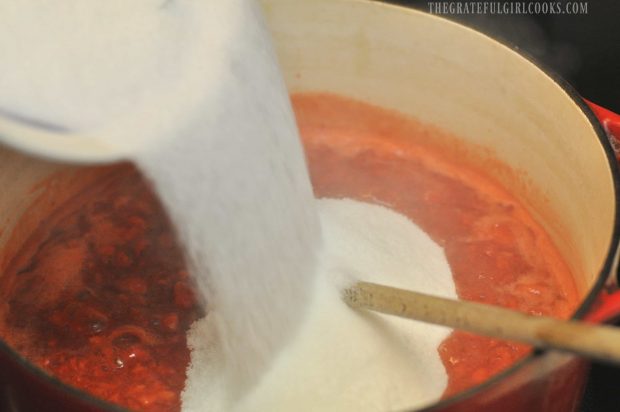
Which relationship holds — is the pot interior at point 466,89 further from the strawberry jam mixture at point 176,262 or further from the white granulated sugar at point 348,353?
the white granulated sugar at point 348,353

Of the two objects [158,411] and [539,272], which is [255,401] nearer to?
[158,411]

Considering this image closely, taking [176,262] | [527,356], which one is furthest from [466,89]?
[527,356]

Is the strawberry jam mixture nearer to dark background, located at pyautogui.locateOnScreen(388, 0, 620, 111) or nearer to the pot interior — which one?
the pot interior

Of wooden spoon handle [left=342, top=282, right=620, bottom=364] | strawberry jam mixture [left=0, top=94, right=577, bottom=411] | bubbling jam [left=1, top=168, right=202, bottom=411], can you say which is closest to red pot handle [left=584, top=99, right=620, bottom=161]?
strawberry jam mixture [left=0, top=94, right=577, bottom=411]

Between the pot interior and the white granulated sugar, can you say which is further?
the pot interior

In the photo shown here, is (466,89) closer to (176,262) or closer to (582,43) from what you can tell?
(582,43)

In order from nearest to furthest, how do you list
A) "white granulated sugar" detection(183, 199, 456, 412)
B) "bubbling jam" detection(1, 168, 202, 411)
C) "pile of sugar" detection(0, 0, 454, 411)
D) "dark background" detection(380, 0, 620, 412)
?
"pile of sugar" detection(0, 0, 454, 411), "white granulated sugar" detection(183, 199, 456, 412), "bubbling jam" detection(1, 168, 202, 411), "dark background" detection(380, 0, 620, 412)

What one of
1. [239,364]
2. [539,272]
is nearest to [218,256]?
[239,364]
